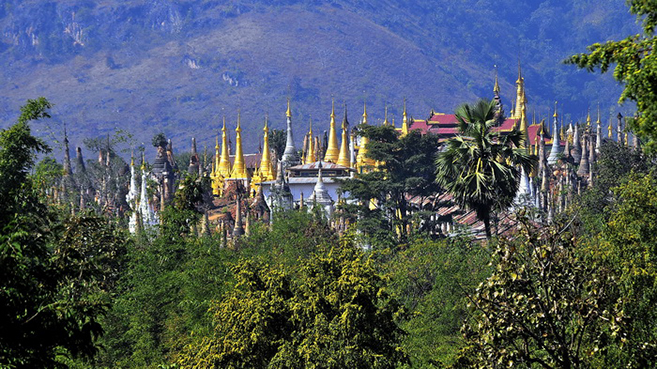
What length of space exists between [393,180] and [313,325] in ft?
145

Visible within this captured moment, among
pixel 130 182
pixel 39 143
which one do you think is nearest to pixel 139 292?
pixel 39 143

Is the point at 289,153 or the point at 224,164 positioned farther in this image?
the point at 224,164

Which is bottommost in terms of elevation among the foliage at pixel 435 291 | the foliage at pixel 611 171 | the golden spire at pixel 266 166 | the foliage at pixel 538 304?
the foliage at pixel 435 291

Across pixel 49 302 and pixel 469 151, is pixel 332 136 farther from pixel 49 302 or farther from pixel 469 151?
pixel 49 302

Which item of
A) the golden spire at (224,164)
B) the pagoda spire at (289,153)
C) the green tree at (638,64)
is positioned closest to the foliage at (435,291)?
the green tree at (638,64)

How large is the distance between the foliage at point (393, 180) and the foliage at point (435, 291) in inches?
696

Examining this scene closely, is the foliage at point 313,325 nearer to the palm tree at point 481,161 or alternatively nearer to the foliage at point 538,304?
the foliage at point 538,304

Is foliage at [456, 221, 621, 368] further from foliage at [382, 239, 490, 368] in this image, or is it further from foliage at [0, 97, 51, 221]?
foliage at [0, 97, 51, 221]

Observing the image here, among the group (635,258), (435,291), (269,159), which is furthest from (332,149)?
(635,258)

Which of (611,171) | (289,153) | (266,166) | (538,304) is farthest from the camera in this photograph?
(289,153)

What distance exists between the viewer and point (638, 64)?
1462 cm

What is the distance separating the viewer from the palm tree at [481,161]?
34.0 metres

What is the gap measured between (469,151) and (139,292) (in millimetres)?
10536

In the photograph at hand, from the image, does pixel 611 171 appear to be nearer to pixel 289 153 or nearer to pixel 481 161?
pixel 481 161
